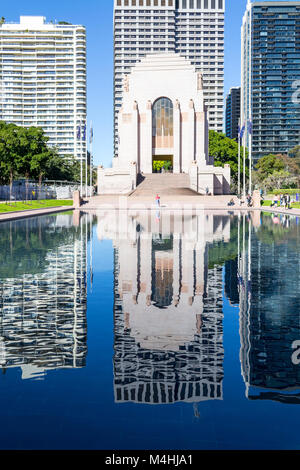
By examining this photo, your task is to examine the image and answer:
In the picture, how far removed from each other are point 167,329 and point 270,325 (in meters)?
1.69

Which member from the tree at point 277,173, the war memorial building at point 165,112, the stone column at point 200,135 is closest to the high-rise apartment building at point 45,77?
the tree at point 277,173

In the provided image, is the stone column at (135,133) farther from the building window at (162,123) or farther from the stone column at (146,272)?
the stone column at (146,272)

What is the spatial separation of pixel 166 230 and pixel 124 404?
67.7ft

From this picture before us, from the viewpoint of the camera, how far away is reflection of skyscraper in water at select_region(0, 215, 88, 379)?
668 cm

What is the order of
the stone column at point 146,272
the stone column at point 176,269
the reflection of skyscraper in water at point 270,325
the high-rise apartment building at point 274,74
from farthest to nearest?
1. the high-rise apartment building at point 274,74
2. the stone column at point 176,269
3. the stone column at point 146,272
4. the reflection of skyscraper in water at point 270,325

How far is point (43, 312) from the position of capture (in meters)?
9.16

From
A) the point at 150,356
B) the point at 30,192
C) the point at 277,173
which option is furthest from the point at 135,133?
the point at 150,356

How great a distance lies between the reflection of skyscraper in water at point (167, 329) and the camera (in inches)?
219

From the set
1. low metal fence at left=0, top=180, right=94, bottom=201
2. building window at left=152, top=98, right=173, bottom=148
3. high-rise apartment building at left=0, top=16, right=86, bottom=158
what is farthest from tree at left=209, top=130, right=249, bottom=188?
high-rise apartment building at left=0, top=16, right=86, bottom=158

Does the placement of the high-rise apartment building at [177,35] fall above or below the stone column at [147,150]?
above

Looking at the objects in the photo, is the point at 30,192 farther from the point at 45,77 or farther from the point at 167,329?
the point at 45,77

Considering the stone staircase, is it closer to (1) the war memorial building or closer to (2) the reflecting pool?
(1) the war memorial building

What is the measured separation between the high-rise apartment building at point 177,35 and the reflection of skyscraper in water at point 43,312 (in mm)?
151813

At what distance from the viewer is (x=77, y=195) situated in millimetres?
54656
